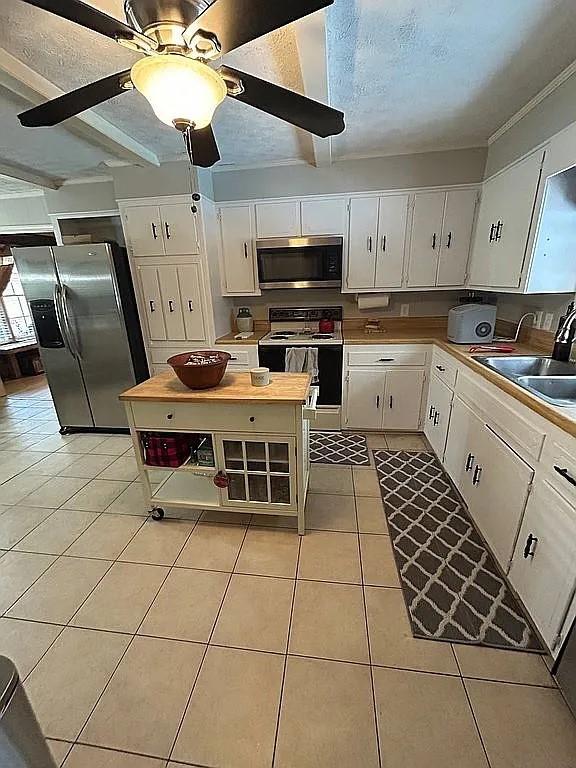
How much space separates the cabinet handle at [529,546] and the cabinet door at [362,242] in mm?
2359

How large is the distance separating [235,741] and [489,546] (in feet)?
4.84

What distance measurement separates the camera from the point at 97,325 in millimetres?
3166

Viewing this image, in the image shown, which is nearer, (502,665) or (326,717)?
(326,717)

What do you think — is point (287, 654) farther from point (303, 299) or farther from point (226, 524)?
point (303, 299)

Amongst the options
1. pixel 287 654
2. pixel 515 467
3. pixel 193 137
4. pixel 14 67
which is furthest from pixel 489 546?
pixel 14 67

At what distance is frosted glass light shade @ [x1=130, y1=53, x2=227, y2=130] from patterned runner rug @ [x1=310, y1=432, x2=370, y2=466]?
2361mm

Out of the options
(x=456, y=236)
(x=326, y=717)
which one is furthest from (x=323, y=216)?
(x=326, y=717)

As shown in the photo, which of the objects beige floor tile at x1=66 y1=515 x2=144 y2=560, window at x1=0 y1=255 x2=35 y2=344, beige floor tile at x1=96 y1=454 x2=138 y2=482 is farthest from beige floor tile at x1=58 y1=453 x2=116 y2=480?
window at x1=0 y1=255 x2=35 y2=344

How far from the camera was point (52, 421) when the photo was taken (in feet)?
12.7

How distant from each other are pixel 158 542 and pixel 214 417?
0.85 meters

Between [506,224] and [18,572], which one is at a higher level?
[506,224]

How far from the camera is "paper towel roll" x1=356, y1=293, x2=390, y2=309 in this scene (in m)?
3.28

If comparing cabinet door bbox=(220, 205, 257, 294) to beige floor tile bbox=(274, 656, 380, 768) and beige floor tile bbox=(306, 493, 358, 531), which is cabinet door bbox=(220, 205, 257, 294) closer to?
beige floor tile bbox=(306, 493, 358, 531)

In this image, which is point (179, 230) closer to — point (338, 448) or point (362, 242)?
point (362, 242)
